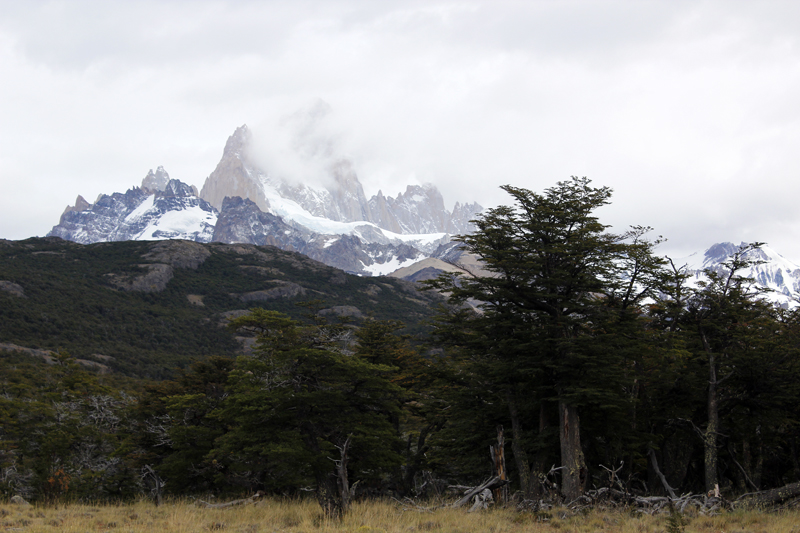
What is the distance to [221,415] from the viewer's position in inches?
876

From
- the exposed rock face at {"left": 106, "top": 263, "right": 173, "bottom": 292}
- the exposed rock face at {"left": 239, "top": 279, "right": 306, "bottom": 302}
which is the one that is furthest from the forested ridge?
the exposed rock face at {"left": 239, "top": 279, "right": 306, "bottom": 302}

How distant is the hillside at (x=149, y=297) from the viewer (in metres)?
92.2

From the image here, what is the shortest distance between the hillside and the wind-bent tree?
3293 cm

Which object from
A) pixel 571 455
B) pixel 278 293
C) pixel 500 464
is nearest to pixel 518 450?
pixel 571 455

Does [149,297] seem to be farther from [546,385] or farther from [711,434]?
[711,434]

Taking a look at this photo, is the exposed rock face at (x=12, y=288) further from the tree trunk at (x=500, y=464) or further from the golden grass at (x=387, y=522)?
the tree trunk at (x=500, y=464)

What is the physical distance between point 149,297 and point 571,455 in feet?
461

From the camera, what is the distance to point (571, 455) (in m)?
18.0

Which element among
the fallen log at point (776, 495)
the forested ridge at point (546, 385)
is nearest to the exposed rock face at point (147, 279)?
the forested ridge at point (546, 385)

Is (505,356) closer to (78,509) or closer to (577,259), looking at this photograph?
(577,259)

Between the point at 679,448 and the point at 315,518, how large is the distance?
17.5m

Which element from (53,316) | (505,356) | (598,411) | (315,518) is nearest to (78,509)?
(315,518)

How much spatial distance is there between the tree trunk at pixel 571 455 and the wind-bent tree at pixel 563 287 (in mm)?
33

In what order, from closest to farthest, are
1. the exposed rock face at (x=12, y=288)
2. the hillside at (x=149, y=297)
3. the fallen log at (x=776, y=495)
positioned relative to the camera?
the fallen log at (x=776, y=495) < the hillside at (x=149, y=297) < the exposed rock face at (x=12, y=288)
